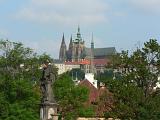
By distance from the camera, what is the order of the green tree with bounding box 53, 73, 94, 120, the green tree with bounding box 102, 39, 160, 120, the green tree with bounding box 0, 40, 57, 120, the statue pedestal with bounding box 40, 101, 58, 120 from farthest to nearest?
1. the green tree with bounding box 53, 73, 94, 120
2. the green tree with bounding box 0, 40, 57, 120
3. the green tree with bounding box 102, 39, 160, 120
4. the statue pedestal with bounding box 40, 101, 58, 120

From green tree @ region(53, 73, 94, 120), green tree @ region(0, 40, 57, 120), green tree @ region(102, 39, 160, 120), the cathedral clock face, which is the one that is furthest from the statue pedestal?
green tree @ region(53, 73, 94, 120)

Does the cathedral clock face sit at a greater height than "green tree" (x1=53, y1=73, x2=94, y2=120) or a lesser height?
lesser

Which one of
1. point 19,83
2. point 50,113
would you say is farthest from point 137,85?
point 19,83

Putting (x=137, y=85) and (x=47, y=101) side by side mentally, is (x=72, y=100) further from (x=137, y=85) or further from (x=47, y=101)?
(x=47, y=101)

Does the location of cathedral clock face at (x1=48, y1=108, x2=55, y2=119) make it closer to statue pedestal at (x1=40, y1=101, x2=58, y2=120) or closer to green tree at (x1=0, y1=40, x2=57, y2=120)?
statue pedestal at (x1=40, y1=101, x2=58, y2=120)

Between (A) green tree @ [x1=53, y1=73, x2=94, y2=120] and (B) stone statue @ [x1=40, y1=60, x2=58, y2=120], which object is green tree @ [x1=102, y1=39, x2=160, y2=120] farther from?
(A) green tree @ [x1=53, y1=73, x2=94, y2=120]

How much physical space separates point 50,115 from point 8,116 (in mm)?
16148

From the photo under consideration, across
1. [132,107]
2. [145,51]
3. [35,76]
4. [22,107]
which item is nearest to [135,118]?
[132,107]

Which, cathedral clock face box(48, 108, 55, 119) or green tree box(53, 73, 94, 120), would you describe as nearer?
cathedral clock face box(48, 108, 55, 119)

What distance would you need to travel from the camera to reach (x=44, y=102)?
24094mm

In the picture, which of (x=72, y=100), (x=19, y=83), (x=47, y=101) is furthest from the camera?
(x=72, y=100)

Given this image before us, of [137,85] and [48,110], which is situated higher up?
[137,85]

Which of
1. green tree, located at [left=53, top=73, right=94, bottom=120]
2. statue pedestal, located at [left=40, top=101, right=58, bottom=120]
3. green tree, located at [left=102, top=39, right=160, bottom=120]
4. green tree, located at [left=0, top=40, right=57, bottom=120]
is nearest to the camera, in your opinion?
statue pedestal, located at [left=40, top=101, right=58, bottom=120]

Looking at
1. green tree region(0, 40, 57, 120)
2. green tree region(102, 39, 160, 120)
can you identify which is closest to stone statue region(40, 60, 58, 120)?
green tree region(102, 39, 160, 120)
